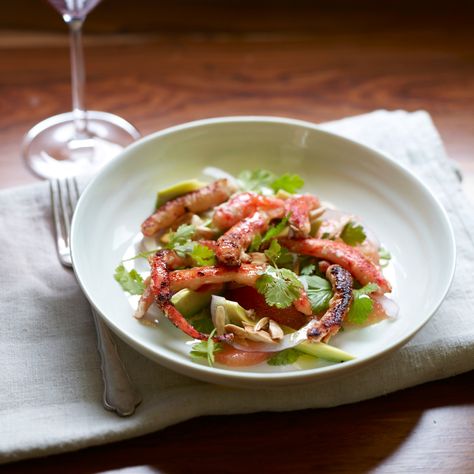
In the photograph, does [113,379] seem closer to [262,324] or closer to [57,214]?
[262,324]

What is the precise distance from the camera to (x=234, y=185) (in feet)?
6.65

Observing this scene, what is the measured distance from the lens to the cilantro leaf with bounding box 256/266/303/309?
5.51 feet

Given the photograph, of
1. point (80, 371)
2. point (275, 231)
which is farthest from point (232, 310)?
point (80, 371)

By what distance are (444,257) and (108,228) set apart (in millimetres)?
877

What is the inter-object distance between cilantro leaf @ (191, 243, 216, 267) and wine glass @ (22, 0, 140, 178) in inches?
30.9

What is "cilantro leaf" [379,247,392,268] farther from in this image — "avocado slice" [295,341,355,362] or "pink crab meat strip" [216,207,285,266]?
"avocado slice" [295,341,355,362]

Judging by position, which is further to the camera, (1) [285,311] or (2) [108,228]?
(2) [108,228]

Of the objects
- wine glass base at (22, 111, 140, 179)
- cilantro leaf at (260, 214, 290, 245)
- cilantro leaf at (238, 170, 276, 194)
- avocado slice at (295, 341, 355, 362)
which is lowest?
wine glass base at (22, 111, 140, 179)

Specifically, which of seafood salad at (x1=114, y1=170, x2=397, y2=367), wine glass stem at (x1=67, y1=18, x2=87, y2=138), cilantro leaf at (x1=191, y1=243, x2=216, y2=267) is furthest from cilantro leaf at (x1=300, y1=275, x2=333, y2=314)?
wine glass stem at (x1=67, y1=18, x2=87, y2=138)

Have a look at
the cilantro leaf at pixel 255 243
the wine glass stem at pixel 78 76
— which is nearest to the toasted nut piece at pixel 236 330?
the cilantro leaf at pixel 255 243

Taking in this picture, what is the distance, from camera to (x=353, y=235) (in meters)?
1.94

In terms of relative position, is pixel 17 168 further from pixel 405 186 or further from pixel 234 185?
pixel 405 186

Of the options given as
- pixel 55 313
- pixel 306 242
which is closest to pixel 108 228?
pixel 55 313

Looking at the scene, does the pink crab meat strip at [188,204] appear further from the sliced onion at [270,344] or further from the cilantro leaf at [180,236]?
the sliced onion at [270,344]
